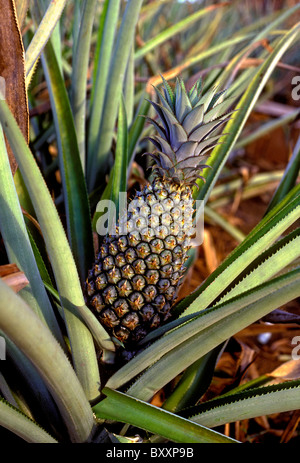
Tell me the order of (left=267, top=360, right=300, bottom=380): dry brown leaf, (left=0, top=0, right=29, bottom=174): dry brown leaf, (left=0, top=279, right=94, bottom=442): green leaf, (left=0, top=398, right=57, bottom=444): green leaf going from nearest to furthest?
(left=0, top=279, right=94, bottom=442): green leaf
(left=0, top=398, right=57, bottom=444): green leaf
(left=0, top=0, right=29, bottom=174): dry brown leaf
(left=267, top=360, right=300, bottom=380): dry brown leaf

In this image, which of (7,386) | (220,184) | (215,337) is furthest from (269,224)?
(220,184)

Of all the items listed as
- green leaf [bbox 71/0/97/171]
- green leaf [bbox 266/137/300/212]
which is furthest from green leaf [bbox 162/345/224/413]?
green leaf [bbox 71/0/97/171]

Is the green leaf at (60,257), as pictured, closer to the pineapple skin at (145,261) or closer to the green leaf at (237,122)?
the pineapple skin at (145,261)

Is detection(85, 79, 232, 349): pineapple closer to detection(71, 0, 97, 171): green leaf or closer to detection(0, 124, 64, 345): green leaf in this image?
detection(0, 124, 64, 345): green leaf

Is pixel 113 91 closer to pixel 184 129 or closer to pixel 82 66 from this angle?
pixel 82 66

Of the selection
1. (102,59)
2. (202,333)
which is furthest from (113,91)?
(202,333)
